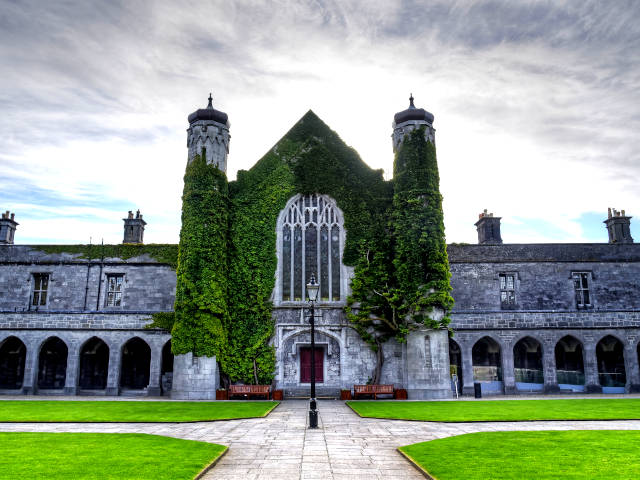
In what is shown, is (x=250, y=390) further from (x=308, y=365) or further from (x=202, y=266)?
(x=202, y=266)

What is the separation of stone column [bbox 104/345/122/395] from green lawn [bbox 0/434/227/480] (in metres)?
13.7

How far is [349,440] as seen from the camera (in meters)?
12.2

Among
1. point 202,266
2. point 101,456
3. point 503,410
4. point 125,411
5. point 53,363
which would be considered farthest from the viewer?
point 53,363

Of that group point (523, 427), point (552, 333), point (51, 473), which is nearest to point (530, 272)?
point (552, 333)

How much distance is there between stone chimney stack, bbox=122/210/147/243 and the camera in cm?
3388

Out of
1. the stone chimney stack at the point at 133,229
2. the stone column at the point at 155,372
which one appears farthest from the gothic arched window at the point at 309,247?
the stone chimney stack at the point at 133,229

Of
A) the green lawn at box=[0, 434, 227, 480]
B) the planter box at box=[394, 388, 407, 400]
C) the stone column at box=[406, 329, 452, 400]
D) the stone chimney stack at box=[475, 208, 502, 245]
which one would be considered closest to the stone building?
the stone column at box=[406, 329, 452, 400]

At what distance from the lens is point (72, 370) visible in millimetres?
25672

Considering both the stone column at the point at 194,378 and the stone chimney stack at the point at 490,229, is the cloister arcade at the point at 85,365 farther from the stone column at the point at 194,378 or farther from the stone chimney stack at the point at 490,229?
the stone chimney stack at the point at 490,229

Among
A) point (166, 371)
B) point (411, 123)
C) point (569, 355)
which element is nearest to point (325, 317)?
point (166, 371)

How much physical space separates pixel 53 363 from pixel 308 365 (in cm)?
1554

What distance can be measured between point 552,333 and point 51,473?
24611mm

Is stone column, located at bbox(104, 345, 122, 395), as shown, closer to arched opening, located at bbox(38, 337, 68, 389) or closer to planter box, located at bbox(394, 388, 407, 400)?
arched opening, located at bbox(38, 337, 68, 389)

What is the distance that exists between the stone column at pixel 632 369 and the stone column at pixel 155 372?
948 inches
